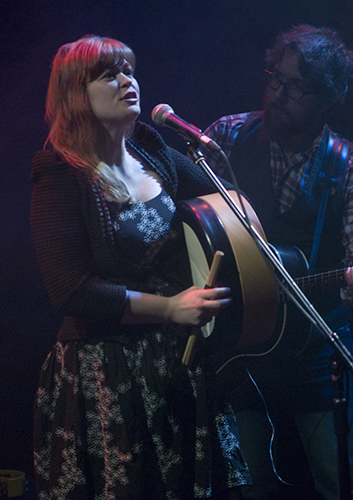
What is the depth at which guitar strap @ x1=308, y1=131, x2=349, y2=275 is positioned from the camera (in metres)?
2.21

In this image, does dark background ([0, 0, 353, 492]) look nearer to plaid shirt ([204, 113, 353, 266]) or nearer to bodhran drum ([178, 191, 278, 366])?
plaid shirt ([204, 113, 353, 266])

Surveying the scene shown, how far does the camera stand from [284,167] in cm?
237

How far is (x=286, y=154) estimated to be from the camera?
93.6 inches

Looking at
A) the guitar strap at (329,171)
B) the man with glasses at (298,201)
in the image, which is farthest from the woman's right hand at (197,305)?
the guitar strap at (329,171)

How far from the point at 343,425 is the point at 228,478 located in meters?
0.40

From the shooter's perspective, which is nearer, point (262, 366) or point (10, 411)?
point (262, 366)

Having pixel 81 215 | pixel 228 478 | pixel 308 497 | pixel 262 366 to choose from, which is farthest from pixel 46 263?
pixel 308 497

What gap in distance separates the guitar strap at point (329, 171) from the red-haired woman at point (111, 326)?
0.95m

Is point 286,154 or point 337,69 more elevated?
point 337,69

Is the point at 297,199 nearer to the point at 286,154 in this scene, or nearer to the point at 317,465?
the point at 286,154

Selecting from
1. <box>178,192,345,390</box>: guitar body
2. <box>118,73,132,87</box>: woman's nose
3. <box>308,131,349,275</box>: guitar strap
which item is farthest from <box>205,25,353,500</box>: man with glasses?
<box>118,73,132,87</box>: woman's nose

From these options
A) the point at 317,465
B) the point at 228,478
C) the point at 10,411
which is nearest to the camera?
the point at 228,478

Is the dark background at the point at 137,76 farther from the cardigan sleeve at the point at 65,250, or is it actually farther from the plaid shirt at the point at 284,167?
the cardigan sleeve at the point at 65,250

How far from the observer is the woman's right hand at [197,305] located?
1.41 metres
